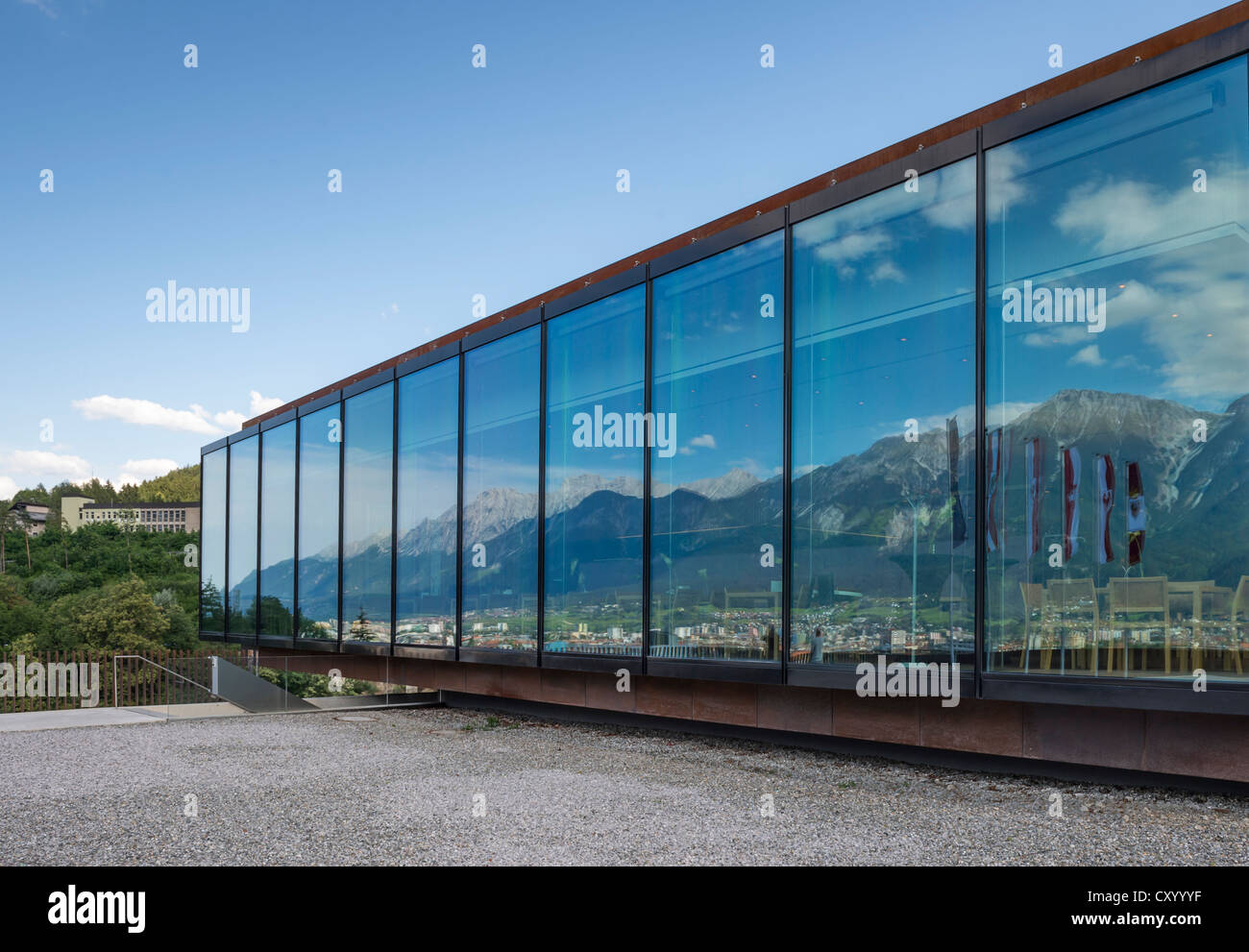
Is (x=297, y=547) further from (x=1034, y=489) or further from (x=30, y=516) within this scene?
(x=30, y=516)

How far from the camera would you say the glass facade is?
720 cm

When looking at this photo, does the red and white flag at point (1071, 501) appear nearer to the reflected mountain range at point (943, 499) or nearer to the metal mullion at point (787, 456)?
the reflected mountain range at point (943, 499)

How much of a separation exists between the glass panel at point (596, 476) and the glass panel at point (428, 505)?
284cm

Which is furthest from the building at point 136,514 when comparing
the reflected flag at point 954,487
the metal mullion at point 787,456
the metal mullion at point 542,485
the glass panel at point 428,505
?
the reflected flag at point 954,487

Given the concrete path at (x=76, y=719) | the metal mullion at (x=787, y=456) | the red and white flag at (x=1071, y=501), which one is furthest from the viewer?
the concrete path at (x=76, y=719)

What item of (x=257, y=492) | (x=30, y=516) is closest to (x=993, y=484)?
(x=257, y=492)

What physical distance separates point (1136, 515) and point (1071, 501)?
0.51 m

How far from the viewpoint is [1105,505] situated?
25.0ft

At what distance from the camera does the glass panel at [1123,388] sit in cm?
701

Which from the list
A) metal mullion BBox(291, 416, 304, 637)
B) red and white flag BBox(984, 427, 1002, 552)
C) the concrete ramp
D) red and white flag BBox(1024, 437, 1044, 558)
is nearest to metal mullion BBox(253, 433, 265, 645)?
metal mullion BBox(291, 416, 304, 637)

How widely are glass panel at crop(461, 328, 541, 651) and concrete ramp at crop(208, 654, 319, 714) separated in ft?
13.1
